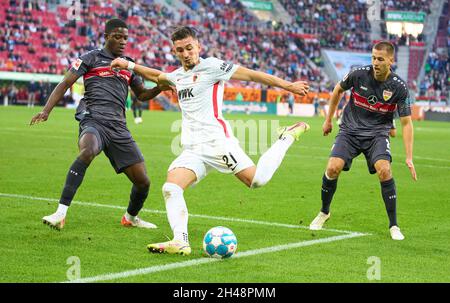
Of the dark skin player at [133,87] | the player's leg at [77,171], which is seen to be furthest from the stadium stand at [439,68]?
the player's leg at [77,171]

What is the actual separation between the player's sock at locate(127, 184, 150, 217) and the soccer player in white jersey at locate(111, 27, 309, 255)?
1.44 metres

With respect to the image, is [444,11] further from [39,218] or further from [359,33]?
[39,218]

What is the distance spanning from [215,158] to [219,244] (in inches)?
36.2

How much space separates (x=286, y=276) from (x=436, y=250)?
213cm

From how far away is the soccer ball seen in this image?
6.91 meters

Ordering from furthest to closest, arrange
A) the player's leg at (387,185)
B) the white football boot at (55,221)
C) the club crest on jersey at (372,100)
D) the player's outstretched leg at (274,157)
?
the club crest on jersey at (372,100) → the player's leg at (387,185) → the white football boot at (55,221) → the player's outstretched leg at (274,157)

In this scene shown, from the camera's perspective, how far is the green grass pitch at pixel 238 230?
21.0ft

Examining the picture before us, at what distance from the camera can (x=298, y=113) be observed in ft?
173

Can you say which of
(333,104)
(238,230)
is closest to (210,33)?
(333,104)

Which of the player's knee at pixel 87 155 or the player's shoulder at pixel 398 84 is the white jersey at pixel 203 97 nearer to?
the player's knee at pixel 87 155

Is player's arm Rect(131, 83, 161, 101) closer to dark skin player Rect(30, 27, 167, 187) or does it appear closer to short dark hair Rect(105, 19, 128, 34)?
dark skin player Rect(30, 27, 167, 187)

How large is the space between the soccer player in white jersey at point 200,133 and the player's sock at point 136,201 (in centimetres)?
144

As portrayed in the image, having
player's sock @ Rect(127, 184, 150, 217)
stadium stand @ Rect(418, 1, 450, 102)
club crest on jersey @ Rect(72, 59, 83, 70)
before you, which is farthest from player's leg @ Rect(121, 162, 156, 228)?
stadium stand @ Rect(418, 1, 450, 102)
